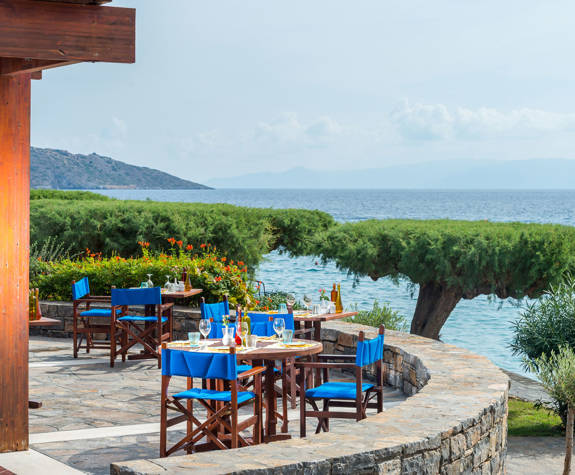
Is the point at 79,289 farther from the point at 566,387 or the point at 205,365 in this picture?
the point at 566,387

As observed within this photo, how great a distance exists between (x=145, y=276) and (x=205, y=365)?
656 cm

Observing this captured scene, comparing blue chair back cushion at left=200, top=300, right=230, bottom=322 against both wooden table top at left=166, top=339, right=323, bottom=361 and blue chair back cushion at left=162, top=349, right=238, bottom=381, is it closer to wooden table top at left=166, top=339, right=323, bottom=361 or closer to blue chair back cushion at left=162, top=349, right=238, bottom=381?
wooden table top at left=166, top=339, right=323, bottom=361

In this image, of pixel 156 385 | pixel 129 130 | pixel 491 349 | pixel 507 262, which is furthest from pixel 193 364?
pixel 129 130

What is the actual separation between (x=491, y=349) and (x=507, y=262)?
10.9 m

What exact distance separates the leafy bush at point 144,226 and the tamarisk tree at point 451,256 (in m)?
3.66

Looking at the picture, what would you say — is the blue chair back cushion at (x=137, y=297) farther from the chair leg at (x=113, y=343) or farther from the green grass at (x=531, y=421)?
the green grass at (x=531, y=421)

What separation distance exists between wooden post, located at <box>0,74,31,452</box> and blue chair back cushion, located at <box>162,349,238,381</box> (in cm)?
113

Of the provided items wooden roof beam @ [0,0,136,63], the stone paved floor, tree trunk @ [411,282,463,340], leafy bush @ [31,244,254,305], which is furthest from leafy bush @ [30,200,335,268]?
wooden roof beam @ [0,0,136,63]

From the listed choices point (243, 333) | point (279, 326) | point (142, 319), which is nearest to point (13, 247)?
point (243, 333)

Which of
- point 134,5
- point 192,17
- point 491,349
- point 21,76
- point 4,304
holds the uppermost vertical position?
point 192,17

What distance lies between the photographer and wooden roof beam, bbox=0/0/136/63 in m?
4.63

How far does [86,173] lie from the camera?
2955 inches

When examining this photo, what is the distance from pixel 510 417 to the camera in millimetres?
9531

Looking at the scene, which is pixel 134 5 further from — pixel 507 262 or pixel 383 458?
pixel 507 262
